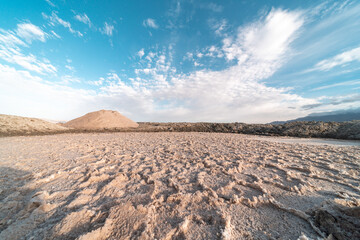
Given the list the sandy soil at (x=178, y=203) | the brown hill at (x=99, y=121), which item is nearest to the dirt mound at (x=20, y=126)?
the brown hill at (x=99, y=121)

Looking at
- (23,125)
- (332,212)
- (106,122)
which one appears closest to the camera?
(332,212)

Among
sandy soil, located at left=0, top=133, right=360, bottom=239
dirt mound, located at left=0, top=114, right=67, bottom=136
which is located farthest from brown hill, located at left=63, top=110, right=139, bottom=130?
sandy soil, located at left=0, top=133, right=360, bottom=239

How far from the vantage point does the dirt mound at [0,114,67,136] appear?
31.3 feet

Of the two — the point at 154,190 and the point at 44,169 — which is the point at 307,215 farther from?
the point at 44,169

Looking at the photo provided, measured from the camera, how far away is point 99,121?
16047mm

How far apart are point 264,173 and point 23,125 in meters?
16.7

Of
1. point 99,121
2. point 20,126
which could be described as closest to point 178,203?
point 20,126

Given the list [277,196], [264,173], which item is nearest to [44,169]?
[277,196]

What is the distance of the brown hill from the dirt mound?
12.2 ft

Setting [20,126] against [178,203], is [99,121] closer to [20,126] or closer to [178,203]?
[20,126]

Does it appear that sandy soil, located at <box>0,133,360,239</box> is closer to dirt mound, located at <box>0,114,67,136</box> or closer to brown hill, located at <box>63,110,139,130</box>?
dirt mound, located at <box>0,114,67,136</box>

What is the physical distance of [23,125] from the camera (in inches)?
417

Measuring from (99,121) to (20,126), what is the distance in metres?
6.35

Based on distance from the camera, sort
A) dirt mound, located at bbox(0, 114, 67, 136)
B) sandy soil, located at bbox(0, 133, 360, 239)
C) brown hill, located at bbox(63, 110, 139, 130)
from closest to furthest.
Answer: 1. sandy soil, located at bbox(0, 133, 360, 239)
2. dirt mound, located at bbox(0, 114, 67, 136)
3. brown hill, located at bbox(63, 110, 139, 130)
